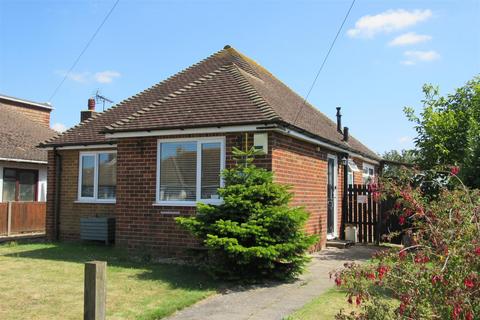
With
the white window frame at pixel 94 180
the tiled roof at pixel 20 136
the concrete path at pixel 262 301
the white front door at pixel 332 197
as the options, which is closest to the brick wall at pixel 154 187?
the white front door at pixel 332 197

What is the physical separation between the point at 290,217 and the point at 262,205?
26.4 inches

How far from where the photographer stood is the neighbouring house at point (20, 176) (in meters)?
19.0

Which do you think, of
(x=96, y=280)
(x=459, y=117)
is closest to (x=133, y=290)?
(x=96, y=280)

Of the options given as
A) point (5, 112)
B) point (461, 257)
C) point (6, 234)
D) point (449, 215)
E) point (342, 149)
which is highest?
point (5, 112)

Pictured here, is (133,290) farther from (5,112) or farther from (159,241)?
(5,112)

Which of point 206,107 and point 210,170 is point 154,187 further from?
point 206,107

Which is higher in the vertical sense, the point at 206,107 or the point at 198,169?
the point at 206,107

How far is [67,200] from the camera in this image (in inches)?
602

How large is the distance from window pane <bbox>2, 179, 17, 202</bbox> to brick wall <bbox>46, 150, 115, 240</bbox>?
212 inches

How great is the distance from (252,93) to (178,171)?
2.61 meters

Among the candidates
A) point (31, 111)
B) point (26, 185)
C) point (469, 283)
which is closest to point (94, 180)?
point (26, 185)

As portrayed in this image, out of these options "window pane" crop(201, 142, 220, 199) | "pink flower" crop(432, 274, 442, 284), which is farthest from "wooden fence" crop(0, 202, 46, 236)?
"pink flower" crop(432, 274, 442, 284)

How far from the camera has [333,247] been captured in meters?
13.7

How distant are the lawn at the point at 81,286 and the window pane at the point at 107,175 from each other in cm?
281
